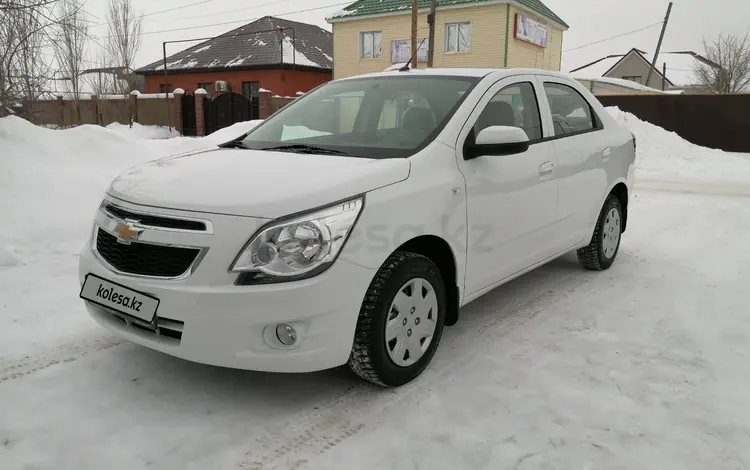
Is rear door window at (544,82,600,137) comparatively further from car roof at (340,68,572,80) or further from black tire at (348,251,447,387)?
black tire at (348,251,447,387)

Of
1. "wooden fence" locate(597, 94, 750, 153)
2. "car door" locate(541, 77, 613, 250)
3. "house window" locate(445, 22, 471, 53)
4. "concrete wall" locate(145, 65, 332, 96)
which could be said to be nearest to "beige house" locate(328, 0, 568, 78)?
"house window" locate(445, 22, 471, 53)

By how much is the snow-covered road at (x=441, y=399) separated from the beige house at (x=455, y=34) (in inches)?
903

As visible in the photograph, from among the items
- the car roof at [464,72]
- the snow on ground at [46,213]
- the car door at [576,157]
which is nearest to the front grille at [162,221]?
the snow on ground at [46,213]

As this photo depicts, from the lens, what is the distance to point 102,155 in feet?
26.8

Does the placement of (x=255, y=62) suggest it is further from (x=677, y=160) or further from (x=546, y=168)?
(x=546, y=168)

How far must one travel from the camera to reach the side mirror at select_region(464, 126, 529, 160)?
11.1ft

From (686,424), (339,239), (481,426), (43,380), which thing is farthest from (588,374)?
(43,380)

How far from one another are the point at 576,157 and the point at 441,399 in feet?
7.78

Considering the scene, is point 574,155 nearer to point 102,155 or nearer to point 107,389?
point 107,389

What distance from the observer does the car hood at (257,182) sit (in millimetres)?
2684

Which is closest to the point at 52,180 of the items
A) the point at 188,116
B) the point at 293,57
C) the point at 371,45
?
the point at 188,116

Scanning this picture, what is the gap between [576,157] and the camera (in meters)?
4.52

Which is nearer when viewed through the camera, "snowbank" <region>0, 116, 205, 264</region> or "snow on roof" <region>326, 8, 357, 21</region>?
"snowbank" <region>0, 116, 205, 264</region>

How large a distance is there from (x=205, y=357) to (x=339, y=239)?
794 mm
